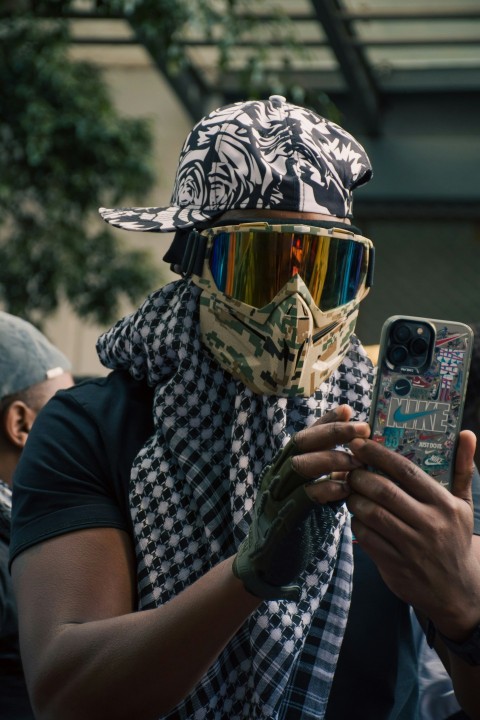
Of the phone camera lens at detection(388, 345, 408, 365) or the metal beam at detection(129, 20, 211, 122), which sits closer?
the phone camera lens at detection(388, 345, 408, 365)

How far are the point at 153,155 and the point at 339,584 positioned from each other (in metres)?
7.91

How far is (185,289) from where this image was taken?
2191mm

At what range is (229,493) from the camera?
2031 mm

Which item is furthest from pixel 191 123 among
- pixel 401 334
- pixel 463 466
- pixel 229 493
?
pixel 463 466

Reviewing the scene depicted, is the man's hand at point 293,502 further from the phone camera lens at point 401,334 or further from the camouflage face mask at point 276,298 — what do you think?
the camouflage face mask at point 276,298

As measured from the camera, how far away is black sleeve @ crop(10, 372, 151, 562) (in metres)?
1.96

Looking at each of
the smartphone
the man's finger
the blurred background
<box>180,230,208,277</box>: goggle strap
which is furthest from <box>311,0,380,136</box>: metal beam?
the man's finger

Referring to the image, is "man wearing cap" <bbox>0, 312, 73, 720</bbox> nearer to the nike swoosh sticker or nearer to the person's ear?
the person's ear

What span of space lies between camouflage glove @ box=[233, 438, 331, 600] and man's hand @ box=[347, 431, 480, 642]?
8cm

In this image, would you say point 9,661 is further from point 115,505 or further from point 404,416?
point 404,416

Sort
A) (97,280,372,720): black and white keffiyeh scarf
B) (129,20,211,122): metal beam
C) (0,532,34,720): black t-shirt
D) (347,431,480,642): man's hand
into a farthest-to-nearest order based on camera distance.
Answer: (129,20,211,122): metal beam → (0,532,34,720): black t-shirt → (97,280,372,720): black and white keffiyeh scarf → (347,431,480,642): man's hand

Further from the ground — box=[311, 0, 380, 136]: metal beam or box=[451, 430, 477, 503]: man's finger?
box=[311, 0, 380, 136]: metal beam

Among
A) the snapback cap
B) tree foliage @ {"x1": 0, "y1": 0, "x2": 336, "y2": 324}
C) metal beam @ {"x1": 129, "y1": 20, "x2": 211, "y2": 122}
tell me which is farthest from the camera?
metal beam @ {"x1": 129, "y1": 20, "x2": 211, "y2": 122}

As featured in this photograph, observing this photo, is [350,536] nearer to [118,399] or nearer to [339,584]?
[339,584]
